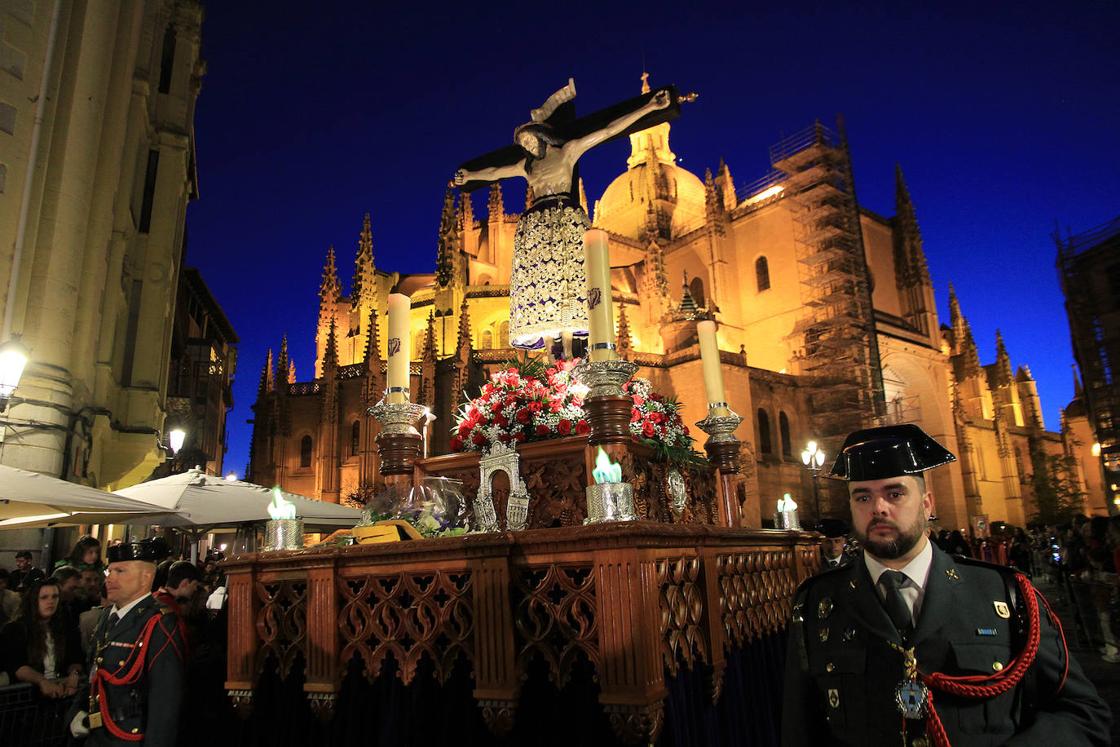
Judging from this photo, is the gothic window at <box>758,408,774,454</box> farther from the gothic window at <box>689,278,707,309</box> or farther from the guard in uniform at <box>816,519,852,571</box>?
the guard in uniform at <box>816,519,852,571</box>

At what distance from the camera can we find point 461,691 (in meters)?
3.34

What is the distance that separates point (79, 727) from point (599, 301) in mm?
3761

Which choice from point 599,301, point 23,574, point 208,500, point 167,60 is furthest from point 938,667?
point 167,60

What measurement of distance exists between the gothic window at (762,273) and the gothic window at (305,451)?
98.6 ft

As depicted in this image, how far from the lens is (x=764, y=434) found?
1446 inches

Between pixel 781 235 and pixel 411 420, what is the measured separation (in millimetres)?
41364

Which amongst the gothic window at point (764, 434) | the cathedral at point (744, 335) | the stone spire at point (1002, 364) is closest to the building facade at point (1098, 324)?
the cathedral at point (744, 335)

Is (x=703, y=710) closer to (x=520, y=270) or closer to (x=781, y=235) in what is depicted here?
(x=520, y=270)

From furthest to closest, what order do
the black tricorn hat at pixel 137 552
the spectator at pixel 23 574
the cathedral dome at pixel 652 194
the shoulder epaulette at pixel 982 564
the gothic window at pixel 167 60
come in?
the cathedral dome at pixel 652 194 → the gothic window at pixel 167 60 → the spectator at pixel 23 574 → the black tricorn hat at pixel 137 552 → the shoulder epaulette at pixel 982 564

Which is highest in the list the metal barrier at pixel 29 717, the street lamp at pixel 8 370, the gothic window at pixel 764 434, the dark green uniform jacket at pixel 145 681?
the gothic window at pixel 764 434

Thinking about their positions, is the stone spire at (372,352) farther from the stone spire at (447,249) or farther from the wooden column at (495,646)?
the wooden column at (495,646)

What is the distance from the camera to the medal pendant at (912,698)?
1.98 metres

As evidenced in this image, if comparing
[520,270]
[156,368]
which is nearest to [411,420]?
[520,270]

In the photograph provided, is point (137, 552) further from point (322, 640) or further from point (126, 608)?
point (322, 640)
